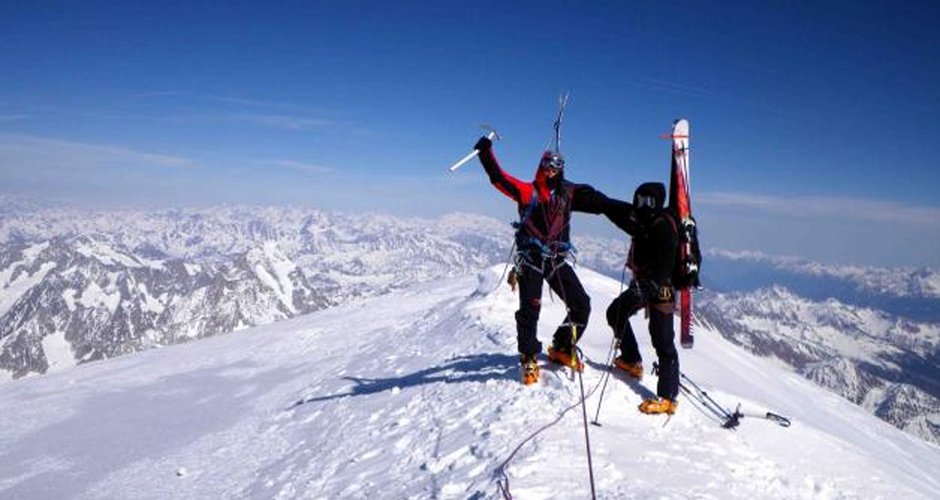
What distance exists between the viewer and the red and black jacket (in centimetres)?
1029

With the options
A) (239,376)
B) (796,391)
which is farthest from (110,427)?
(796,391)

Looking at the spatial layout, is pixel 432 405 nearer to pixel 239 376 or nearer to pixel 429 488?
pixel 429 488

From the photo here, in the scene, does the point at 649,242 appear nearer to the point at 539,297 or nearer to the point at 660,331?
the point at 660,331

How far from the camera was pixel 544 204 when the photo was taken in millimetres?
10406

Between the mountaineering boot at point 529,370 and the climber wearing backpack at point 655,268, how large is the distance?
1939 mm

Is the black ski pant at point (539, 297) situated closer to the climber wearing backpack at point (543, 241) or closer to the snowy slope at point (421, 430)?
the climber wearing backpack at point (543, 241)

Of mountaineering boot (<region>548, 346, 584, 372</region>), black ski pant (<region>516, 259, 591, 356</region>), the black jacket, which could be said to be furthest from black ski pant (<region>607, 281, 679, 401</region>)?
mountaineering boot (<region>548, 346, 584, 372</region>)

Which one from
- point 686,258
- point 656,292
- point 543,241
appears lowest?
point 656,292

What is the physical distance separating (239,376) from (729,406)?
572 inches

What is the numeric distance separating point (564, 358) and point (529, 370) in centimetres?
77

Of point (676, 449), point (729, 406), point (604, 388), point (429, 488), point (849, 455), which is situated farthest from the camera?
point (729, 406)

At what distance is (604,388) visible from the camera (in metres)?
9.44

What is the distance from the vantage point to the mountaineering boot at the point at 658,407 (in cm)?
925

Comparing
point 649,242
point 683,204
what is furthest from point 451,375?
point 683,204
